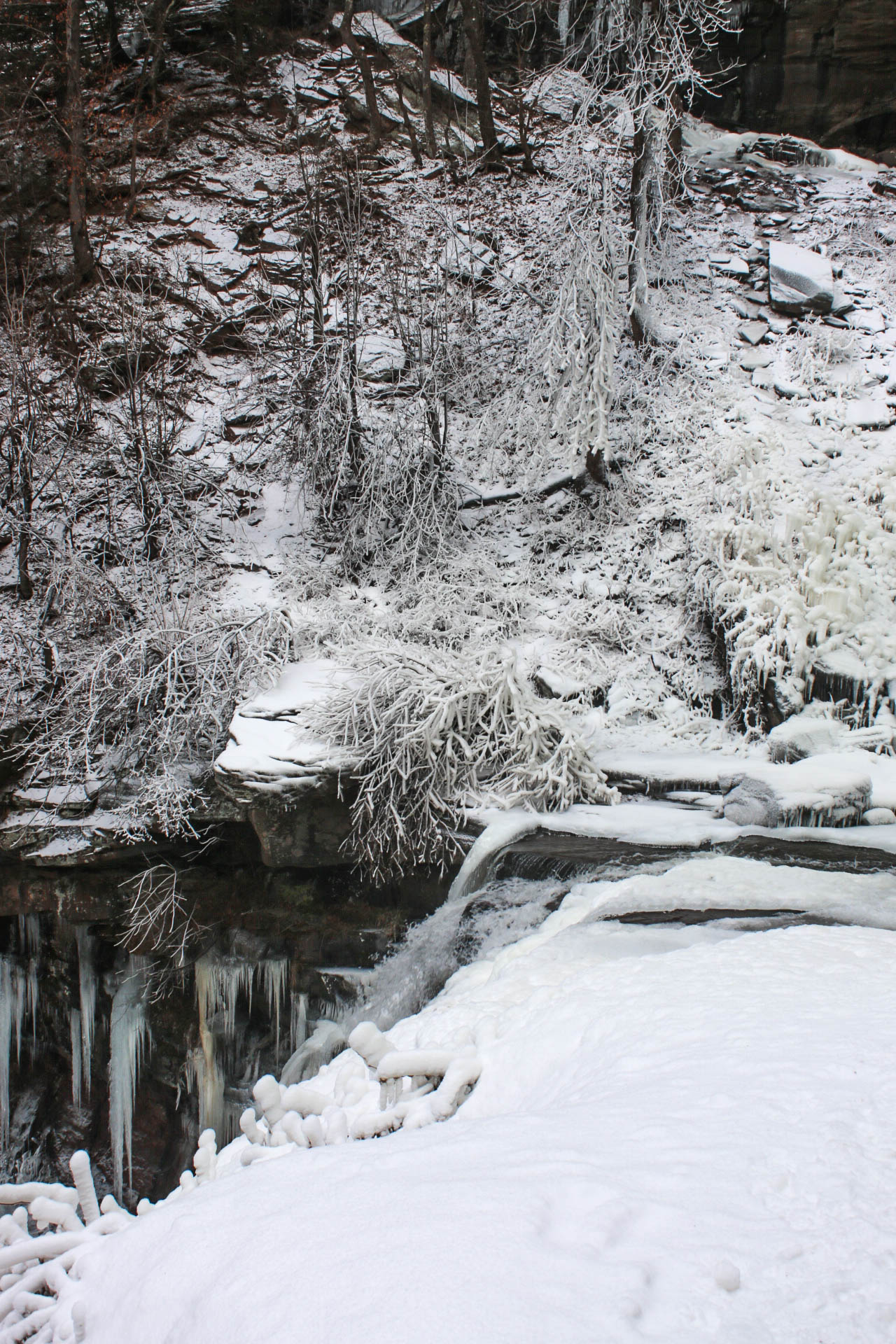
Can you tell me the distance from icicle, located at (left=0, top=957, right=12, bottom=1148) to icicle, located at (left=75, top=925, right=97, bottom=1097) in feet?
2.10

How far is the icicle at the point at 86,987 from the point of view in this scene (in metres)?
5.52

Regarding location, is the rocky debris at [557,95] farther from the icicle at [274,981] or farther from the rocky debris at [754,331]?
the icicle at [274,981]

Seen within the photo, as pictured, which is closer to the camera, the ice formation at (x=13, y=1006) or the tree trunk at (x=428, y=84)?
the ice formation at (x=13, y=1006)

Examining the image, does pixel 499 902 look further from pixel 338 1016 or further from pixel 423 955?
pixel 338 1016

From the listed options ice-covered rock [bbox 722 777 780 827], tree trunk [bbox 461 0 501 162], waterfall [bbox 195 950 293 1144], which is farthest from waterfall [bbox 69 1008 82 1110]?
tree trunk [bbox 461 0 501 162]

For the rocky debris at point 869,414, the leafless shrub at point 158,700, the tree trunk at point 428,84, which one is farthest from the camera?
the tree trunk at point 428,84

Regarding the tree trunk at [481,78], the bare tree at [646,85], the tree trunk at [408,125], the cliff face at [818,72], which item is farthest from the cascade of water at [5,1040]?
the cliff face at [818,72]

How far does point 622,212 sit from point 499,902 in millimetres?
8865

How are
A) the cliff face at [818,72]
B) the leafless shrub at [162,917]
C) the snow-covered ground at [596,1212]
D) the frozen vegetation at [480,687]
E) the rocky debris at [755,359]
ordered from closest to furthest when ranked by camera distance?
the snow-covered ground at [596,1212], the frozen vegetation at [480,687], the leafless shrub at [162,917], the rocky debris at [755,359], the cliff face at [818,72]

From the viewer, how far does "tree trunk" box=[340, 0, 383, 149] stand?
11.3 m

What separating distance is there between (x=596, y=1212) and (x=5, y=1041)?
237 inches

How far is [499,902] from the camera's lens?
13.8 ft

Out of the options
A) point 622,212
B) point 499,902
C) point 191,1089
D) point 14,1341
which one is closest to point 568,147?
point 622,212

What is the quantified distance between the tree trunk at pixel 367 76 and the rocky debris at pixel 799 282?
6.34 meters
